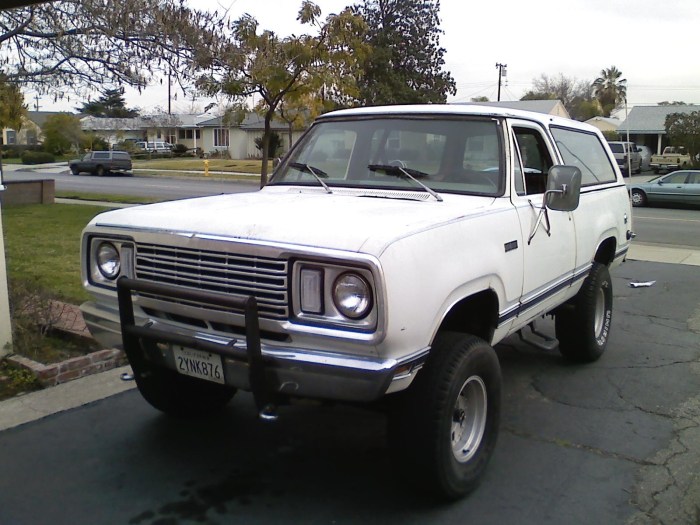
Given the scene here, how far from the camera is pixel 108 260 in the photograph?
3910 millimetres

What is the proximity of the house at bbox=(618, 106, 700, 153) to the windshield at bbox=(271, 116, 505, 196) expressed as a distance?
168ft

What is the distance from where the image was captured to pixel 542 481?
3.86 meters

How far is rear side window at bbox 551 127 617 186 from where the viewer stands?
5.54 meters

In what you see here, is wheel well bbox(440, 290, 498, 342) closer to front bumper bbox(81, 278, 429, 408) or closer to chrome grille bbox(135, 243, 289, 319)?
front bumper bbox(81, 278, 429, 408)

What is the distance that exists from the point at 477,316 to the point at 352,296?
1.21 metres

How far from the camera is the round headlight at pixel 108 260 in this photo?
3.87 m

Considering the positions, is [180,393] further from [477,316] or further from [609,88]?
[609,88]

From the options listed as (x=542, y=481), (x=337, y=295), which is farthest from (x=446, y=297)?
(x=542, y=481)

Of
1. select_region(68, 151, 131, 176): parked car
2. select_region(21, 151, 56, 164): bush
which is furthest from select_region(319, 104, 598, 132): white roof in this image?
select_region(21, 151, 56, 164): bush

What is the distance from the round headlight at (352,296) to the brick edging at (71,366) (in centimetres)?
256

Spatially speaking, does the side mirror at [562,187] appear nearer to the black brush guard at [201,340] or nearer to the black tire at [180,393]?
the black brush guard at [201,340]

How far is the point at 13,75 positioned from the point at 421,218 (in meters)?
9.58

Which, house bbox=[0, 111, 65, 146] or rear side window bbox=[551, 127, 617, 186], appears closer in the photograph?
rear side window bbox=[551, 127, 617, 186]

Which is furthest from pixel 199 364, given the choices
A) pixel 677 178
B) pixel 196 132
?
pixel 196 132
